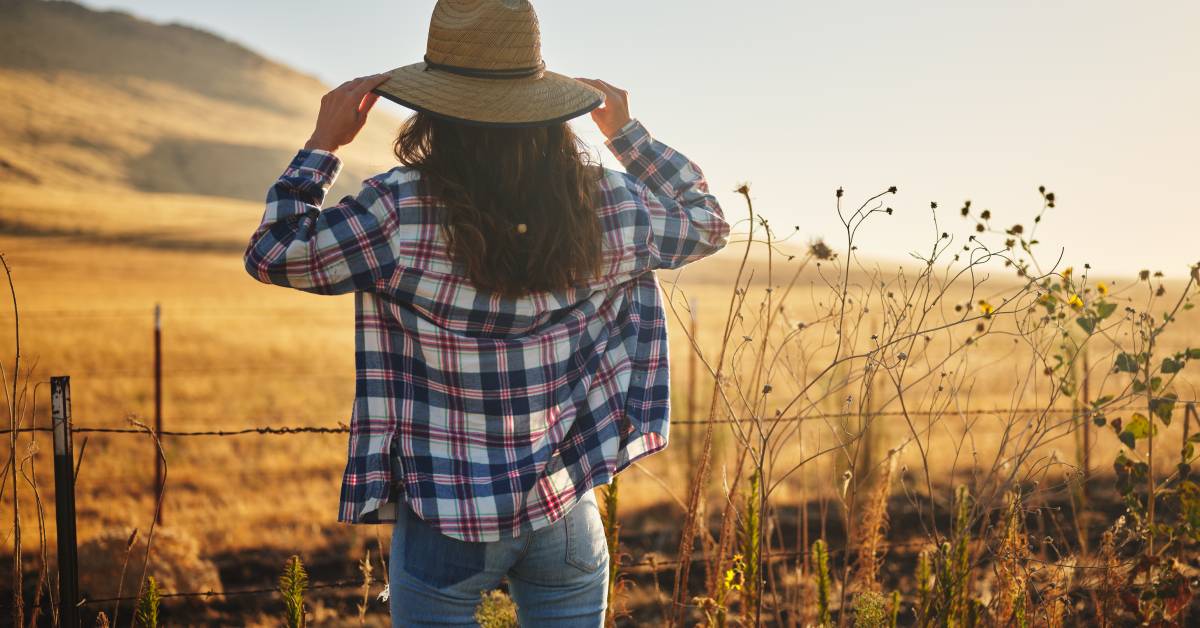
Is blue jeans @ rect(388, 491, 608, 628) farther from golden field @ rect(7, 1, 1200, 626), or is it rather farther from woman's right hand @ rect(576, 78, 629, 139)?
woman's right hand @ rect(576, 78, 629, 139)

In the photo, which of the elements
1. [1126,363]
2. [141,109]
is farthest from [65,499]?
[141,109]

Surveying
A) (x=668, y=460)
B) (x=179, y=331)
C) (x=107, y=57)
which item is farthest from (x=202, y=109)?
(x=668, y=460)

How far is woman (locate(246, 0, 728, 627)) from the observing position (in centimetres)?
150

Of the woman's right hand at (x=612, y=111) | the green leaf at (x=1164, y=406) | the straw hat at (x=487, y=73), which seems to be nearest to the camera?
the straw hat at (x=487, y=73)

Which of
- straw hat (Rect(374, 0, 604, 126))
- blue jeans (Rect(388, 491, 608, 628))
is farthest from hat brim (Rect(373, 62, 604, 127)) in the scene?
blue jeans (Rect(388, 491, 608, 628))

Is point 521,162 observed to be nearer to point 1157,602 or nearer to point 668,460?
point 1157,602

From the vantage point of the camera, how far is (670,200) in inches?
72.1

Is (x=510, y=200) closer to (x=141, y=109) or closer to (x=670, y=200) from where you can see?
(x=670, y=200)

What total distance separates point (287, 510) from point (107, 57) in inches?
5828

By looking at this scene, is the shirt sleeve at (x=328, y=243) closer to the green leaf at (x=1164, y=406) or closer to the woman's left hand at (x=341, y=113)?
the woman's left hand at (x=341, y=113)

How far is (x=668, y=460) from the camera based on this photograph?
31.1ft

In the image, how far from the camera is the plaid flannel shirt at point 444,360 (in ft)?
4.90

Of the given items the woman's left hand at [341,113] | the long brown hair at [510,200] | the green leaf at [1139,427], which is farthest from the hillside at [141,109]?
the long brown hair at [510,200]

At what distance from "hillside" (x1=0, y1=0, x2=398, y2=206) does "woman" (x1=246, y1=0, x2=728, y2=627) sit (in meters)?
42.8
